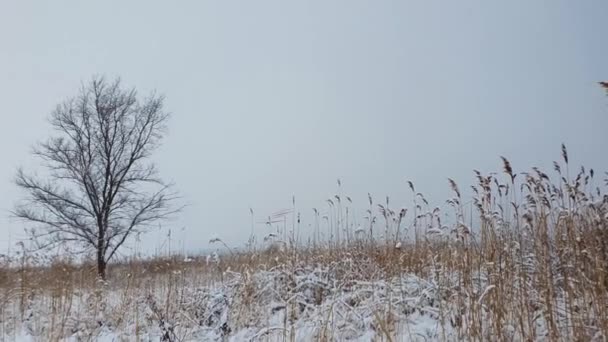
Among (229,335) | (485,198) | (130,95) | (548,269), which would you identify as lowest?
(229,335)

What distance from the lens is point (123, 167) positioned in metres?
21.5

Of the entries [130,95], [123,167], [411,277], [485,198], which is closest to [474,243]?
[485,198]

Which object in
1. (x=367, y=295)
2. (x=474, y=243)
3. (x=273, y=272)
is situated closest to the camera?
(x=474, y=243)

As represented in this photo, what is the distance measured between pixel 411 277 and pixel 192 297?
10.3 ft

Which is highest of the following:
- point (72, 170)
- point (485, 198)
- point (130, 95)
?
point (130, 95)

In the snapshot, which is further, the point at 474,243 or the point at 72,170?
the point at 72,170

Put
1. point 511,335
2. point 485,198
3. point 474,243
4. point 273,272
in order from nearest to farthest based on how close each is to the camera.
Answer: point 511,335 → point 485,198 → point 474,243 → point 273,272

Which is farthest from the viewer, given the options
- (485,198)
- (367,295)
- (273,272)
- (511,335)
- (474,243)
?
(273,272)

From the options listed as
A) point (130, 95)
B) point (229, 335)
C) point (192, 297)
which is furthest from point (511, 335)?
point (130, 95)

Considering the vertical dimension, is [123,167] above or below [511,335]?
above

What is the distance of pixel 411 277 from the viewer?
585 centimetres

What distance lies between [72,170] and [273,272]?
56.0 feet

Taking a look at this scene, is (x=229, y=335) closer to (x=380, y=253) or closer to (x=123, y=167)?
(x=380, y=253)

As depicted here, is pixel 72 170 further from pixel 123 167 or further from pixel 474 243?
pixel 474 243
